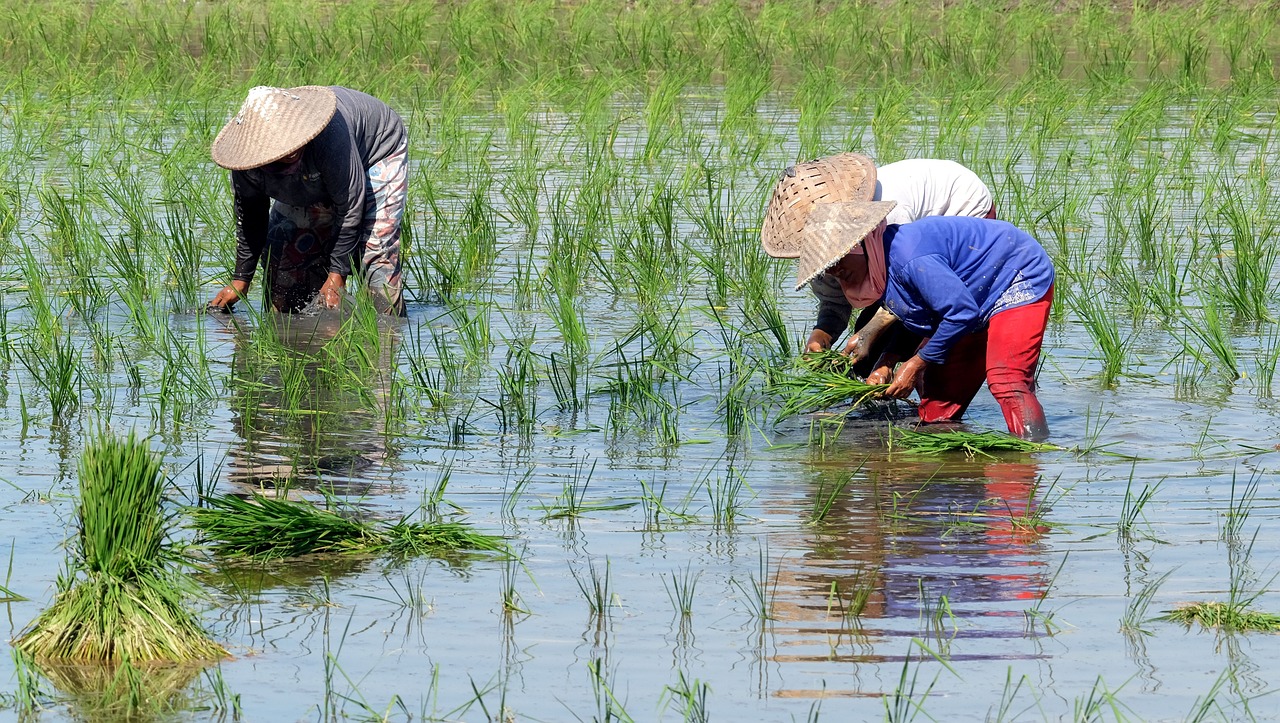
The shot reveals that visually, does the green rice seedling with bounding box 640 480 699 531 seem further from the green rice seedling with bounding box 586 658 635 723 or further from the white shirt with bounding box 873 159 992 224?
the white shirt with bounding box 873 159 992 224

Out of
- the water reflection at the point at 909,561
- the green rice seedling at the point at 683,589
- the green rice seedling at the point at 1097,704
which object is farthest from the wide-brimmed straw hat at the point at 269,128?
the green rice seedling at the point at 1097,704

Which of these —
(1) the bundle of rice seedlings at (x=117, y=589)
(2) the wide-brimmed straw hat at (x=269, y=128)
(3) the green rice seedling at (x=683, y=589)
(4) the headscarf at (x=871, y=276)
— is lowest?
(3) the green rice seedling at (x=683, y=589)

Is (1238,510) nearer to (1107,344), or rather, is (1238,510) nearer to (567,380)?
(1107,344)

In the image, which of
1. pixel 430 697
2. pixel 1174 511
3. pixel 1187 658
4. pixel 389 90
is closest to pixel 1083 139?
pixel 389 90

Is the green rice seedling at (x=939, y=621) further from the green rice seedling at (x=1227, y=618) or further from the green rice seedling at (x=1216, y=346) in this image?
the green rice seedling at (x=1216, y=346)

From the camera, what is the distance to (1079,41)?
45.1 ft

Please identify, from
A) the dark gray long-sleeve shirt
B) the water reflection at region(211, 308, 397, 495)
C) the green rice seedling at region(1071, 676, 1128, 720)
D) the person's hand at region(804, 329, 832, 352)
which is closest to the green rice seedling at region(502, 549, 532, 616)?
the water reflection at region(211, 308, 397, 495)

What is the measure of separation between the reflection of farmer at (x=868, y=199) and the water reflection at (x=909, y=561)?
0.47 metres

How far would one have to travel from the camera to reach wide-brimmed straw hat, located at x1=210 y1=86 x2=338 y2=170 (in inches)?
214

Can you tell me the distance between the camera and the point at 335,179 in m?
5.87

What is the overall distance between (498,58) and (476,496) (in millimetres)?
8475

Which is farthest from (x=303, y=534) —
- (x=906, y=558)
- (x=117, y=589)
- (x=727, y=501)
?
(x=906, y=558)

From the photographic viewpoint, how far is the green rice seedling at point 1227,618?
3.27 meters

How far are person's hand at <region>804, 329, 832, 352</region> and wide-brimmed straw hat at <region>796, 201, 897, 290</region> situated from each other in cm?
70
